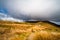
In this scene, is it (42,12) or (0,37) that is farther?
(42,12)

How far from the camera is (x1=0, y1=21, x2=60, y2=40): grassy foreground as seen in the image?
3.82 ft

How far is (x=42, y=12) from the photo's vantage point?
50.8 inches

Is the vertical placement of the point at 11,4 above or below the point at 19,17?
above

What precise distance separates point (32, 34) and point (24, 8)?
324 mm

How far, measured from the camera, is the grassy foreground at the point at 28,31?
1.17 metres

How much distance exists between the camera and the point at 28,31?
1245 mm

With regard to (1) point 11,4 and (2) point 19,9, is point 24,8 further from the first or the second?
(1) point 11,4

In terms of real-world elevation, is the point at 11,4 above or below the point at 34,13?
above

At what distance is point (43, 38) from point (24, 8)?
41 cm

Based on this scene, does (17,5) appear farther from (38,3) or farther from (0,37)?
(0,37)

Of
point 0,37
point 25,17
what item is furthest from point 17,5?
point 0,37

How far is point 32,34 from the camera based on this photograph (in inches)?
47.4

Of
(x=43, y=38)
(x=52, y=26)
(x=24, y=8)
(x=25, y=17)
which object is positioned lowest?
(x=43, y=38)

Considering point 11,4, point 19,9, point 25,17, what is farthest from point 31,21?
point 11,4
